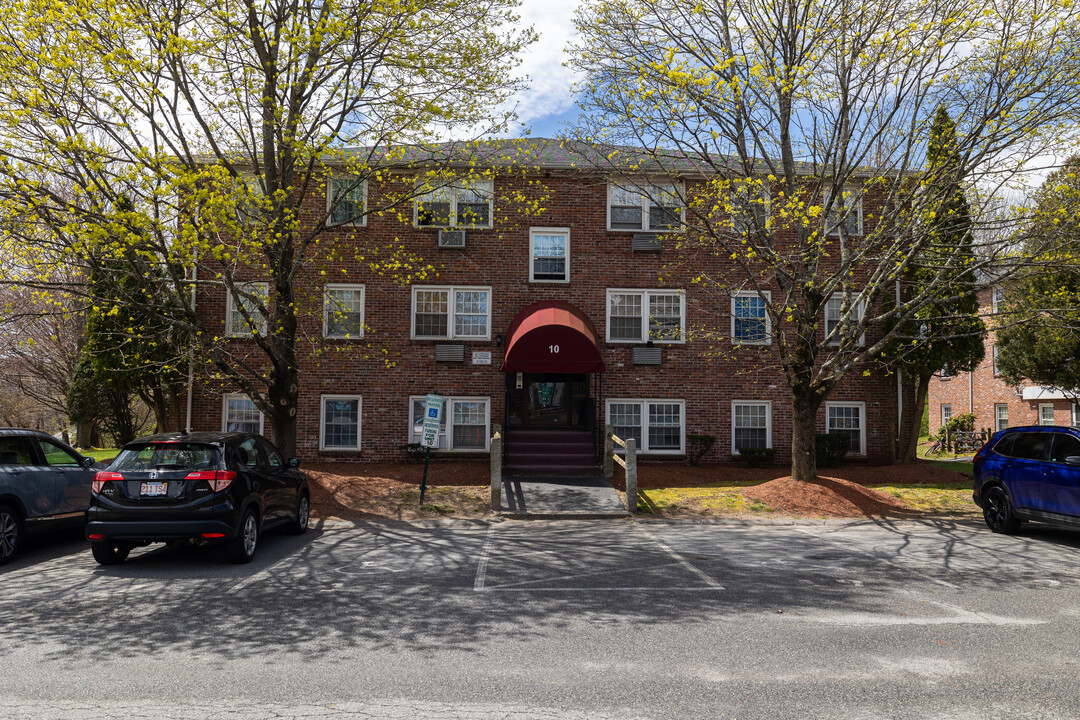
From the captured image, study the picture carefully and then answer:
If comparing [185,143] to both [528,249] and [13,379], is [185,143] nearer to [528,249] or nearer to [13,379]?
[528,249]

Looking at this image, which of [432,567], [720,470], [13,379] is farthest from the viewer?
[13,379]

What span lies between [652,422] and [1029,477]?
384 inches

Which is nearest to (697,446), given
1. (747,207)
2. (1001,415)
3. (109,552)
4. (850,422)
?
(850,422)

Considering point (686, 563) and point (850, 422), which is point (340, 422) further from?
point (850, 422)

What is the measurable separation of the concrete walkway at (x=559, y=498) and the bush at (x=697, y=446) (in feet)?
13.5

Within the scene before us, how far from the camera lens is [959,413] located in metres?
33.8

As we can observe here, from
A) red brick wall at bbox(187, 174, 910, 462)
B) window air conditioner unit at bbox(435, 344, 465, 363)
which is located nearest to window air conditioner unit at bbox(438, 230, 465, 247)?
red brick wall at bbox(187, 174, 910, 462)

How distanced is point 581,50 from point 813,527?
32.6ft

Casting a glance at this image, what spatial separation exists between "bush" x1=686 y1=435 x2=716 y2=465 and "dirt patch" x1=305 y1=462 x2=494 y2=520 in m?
6.00

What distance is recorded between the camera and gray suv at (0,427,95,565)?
9164mm

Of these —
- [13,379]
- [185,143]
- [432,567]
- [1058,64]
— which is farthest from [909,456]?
[13,379]

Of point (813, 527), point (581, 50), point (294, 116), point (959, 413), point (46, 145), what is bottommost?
point (813, 527)

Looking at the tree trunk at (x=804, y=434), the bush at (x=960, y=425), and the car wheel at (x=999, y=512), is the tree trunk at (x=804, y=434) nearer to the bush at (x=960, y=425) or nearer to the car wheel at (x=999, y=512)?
the car wheel at (x=999, y=512)

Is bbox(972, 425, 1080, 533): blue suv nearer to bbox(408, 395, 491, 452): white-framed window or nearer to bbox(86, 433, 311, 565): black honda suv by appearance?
bbox(86, 433, 311, 565): black honda suv
